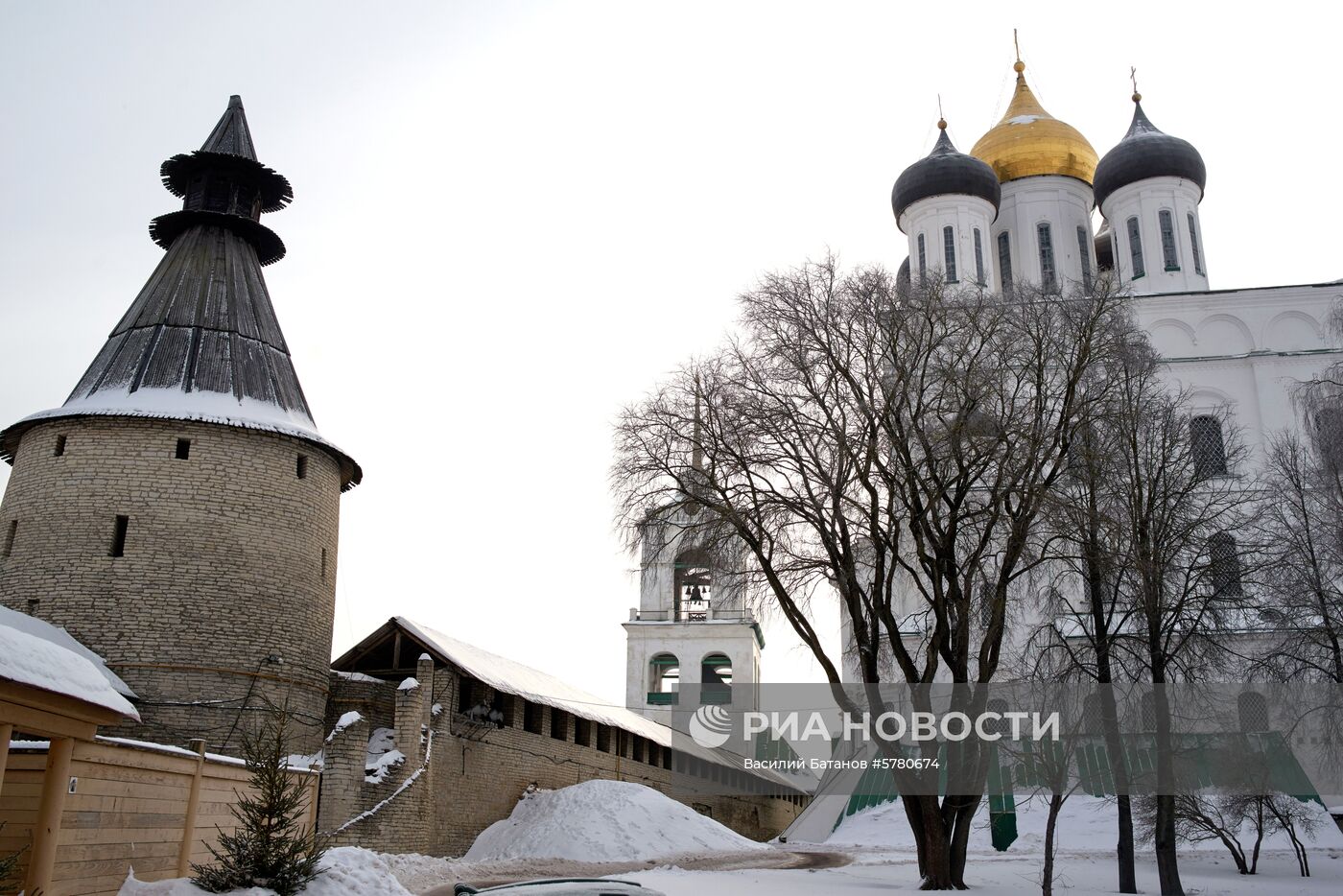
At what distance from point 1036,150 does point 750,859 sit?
28259 millimetres

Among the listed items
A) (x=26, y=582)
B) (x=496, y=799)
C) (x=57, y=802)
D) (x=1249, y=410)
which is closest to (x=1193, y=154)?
(x=1249, y=410)

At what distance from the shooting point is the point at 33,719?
7605 millimetres

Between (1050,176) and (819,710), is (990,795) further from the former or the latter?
(1050,176)

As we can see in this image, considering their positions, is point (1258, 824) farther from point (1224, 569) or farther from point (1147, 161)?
point (1147, 161)

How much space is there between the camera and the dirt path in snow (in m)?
17.2

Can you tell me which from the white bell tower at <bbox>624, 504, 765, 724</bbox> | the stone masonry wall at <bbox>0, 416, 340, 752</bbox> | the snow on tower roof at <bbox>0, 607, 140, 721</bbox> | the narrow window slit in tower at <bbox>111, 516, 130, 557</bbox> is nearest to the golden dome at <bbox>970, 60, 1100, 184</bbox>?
the white bell tower at <bbox>624, 504, 765, 724</bbox>

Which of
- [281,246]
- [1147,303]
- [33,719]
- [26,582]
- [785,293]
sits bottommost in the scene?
[33,719]

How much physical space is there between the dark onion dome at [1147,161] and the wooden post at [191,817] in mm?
34336

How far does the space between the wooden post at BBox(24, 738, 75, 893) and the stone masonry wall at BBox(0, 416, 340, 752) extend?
37.1 feet

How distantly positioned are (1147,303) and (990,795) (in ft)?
61.7

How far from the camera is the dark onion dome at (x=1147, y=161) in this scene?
36.6 metres

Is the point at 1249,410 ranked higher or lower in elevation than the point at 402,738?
higher

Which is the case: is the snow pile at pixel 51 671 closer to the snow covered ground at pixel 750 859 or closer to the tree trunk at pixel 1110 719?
the snow covered ground at pixel 750 859

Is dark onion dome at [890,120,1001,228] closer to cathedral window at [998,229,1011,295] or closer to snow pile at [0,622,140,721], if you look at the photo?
cathedral window at [998,229,1011,295]
